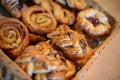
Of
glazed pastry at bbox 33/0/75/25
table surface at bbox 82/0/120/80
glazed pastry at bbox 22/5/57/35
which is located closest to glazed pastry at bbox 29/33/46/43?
glazed pastry at bbox 22/5/57/35

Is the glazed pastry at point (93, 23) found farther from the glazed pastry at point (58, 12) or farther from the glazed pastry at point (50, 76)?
the glazed pastry at point (50, 76)

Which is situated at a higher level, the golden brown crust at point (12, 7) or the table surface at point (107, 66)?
the golden brown crust at point (12, 7)

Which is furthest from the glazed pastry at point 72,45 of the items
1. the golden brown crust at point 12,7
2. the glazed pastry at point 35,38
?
the golden brown crust at point 12,7

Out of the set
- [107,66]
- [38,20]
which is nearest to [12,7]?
[38,20]

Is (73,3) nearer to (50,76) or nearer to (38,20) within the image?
(38,20)

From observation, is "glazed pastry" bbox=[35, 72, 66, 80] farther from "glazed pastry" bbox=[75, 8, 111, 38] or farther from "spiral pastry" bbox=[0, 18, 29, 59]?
"glazed pastry" bbox=[75, 8, 111, 38]
